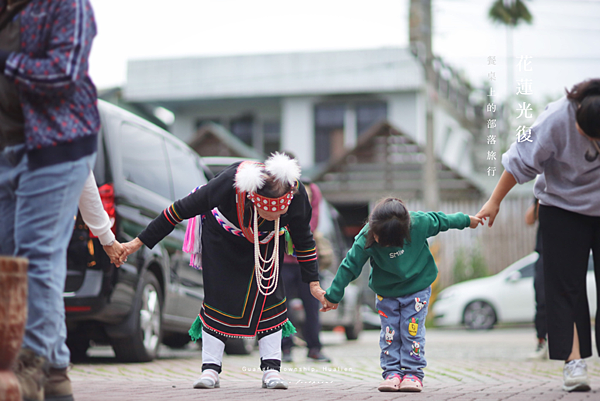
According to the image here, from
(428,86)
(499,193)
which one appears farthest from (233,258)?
(428,86)

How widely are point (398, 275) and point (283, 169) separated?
3.09ft

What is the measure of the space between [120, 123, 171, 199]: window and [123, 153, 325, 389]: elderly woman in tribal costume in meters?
1.53

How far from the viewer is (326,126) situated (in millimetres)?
24344

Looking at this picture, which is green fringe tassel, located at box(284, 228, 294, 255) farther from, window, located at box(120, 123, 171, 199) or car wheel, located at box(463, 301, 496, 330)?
car wheel, located at box(463, 301, 496, 330)

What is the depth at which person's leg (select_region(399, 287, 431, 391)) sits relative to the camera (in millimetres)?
4352

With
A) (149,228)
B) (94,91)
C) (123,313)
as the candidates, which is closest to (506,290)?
(123,313)

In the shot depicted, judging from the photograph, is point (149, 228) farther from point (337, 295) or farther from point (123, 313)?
point (123, 313)

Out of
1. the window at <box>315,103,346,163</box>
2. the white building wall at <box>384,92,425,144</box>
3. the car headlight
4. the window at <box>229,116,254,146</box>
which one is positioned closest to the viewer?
the car headlight

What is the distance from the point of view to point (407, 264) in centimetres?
441

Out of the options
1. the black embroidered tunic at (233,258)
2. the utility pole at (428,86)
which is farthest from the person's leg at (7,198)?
the utility pole at (428,86)

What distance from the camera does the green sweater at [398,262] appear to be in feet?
14.4

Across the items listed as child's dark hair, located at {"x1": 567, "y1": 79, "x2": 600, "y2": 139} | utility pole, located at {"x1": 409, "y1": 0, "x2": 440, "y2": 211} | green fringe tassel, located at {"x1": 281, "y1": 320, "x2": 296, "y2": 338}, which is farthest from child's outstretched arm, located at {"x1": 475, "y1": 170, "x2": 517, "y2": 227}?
utility pole, located at {"x1": 409, "y1": 0, "x2": 440, "y2": 211}

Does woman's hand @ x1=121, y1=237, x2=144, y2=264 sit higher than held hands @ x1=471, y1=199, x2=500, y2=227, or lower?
lower

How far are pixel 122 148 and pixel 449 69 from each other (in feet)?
61.4
